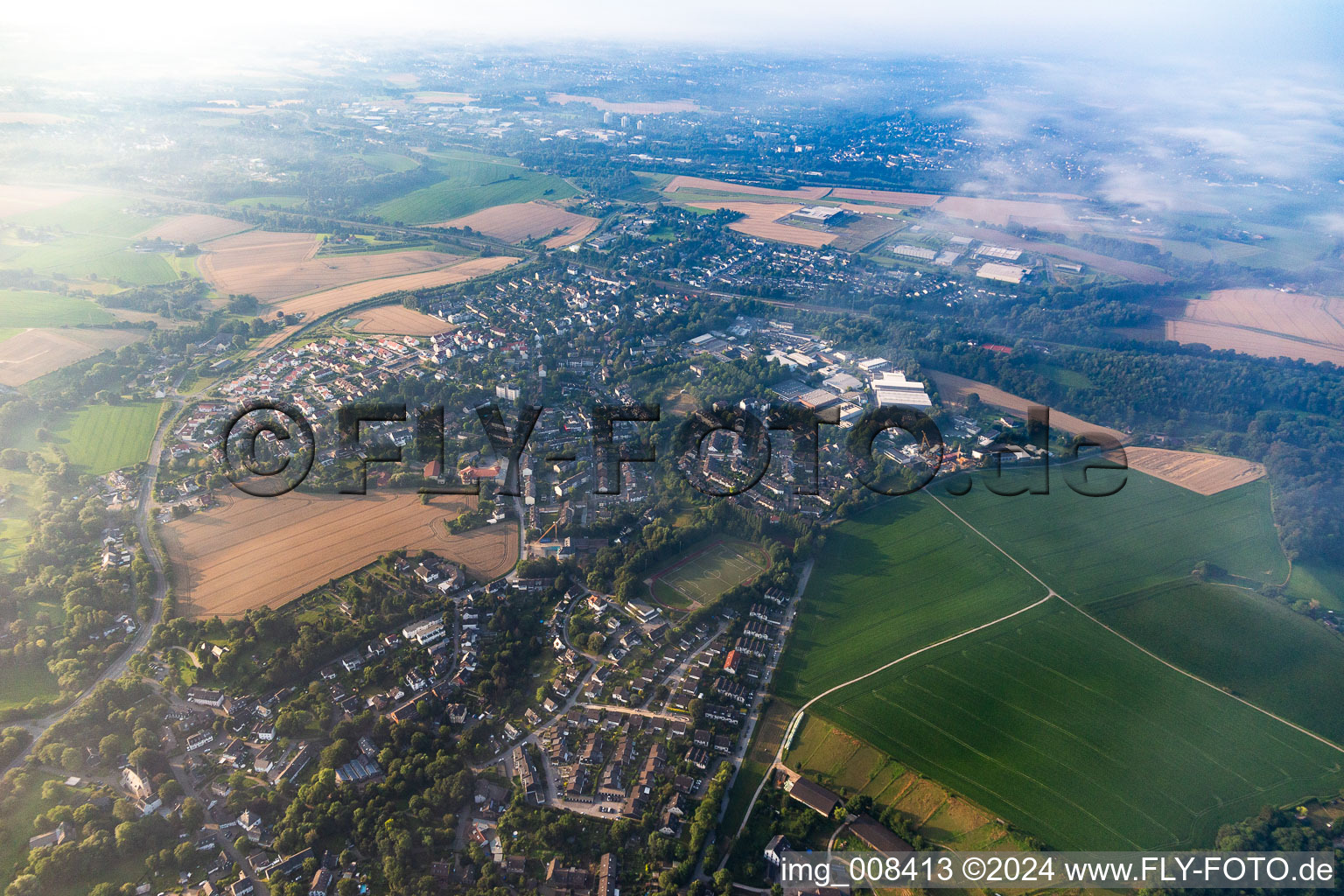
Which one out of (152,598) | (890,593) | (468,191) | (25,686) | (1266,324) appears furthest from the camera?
(468,191)

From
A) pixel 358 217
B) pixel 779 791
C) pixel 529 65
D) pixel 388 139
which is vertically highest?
pixel 529 65

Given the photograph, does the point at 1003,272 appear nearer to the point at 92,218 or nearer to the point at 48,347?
the point at 48,347

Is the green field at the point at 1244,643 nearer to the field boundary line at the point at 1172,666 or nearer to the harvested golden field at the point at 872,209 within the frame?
the field boundary line at the point at 1172,666

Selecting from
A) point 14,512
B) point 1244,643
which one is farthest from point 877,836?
point 14,512

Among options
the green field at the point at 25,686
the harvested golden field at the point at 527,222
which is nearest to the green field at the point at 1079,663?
the green field at the point at 25,686

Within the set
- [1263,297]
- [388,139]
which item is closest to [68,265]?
[388,139]

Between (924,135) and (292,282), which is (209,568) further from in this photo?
(924,135)

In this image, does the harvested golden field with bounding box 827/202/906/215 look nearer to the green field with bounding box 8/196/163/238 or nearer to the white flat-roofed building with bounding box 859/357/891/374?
the white flat-roofed building with bounding box 859/357/891/374
